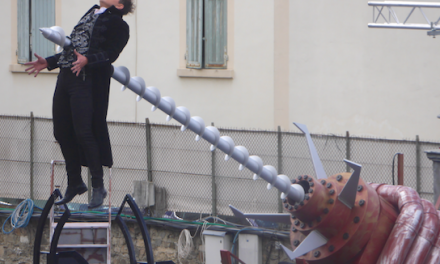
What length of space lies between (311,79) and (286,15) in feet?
4.71

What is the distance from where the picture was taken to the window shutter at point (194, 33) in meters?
11.2

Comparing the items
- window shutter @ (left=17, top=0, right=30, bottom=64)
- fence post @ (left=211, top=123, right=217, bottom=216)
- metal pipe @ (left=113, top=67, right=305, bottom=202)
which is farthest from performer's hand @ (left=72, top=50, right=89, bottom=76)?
window shutter @ (left=17, top=0, right=30, bottom=64)

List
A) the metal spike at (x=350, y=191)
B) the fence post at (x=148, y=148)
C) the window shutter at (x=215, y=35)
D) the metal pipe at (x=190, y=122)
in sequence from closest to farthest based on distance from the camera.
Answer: the metal pipe at (x=190, y=122), the metal spike at (x=350, y=191), the fence post at (x=148, y=148), the window shutter at (x=215, y=35)

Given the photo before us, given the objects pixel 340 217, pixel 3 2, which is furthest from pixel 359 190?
pixel 3 2

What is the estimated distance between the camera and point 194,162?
923 cm

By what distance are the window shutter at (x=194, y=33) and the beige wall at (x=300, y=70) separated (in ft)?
0.50

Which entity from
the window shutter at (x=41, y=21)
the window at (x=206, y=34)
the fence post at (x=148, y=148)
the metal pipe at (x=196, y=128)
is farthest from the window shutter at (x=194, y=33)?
the metal pipe at (x=196, y=128)

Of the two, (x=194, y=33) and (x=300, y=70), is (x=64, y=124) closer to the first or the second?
(x=194, y=33)

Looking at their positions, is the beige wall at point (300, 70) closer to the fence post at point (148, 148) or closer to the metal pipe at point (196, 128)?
the fence post at point (148, 148)

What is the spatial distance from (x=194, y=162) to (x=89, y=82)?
5696 mm

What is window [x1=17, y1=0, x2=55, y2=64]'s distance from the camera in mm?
11734

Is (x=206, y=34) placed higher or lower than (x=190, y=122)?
higher

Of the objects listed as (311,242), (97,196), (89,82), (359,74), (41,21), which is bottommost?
(311,242)

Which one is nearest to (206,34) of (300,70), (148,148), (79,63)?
(300,70)
